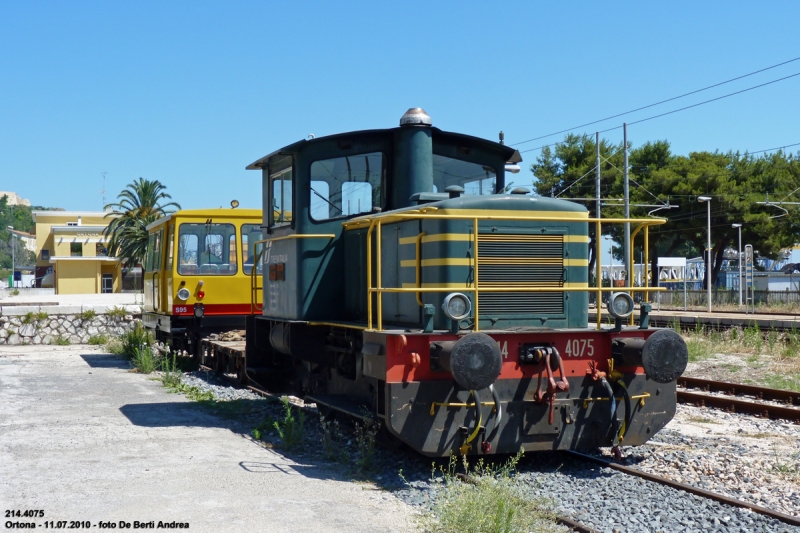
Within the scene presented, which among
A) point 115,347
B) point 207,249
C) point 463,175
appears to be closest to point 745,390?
point 463,175

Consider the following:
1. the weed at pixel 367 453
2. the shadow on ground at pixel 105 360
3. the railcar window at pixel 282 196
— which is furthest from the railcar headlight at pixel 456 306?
the shadow on ground at pixel 105 360

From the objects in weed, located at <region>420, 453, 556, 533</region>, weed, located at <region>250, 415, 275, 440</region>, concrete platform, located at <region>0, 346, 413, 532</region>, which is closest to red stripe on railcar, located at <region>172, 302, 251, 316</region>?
concrete platform, located at <region>0, 346, 413, 532</region>

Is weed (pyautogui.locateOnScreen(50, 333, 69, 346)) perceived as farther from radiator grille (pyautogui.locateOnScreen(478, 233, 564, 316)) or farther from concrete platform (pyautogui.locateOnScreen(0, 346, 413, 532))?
radiator grille (pyautogui.locateOnScreen(478, 233, 564, 316))

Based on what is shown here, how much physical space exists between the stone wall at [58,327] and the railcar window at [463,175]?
16203mm

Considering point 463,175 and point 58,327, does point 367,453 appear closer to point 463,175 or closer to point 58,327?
point 463,175

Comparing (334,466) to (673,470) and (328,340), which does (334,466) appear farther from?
(673,470)

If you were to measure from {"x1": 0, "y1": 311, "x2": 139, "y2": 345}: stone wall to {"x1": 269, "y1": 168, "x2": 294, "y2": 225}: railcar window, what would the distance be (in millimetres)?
14456

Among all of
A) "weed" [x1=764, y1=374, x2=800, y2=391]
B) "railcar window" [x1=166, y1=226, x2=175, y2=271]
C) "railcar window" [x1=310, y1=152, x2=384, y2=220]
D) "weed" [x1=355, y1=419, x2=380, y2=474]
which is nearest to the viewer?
"weed" [x1=355, y1=419, x2=380, y2=474]

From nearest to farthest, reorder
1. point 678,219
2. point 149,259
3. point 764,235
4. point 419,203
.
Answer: point 419,203 → point 149,259 → point 764,235 → point 678,219

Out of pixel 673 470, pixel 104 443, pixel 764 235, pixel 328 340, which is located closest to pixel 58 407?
pixel 104 443

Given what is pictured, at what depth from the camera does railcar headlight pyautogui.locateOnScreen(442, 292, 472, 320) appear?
664 centimetres

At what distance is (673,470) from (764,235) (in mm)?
35744

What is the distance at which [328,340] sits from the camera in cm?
891

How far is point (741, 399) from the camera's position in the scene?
37.2 feet
